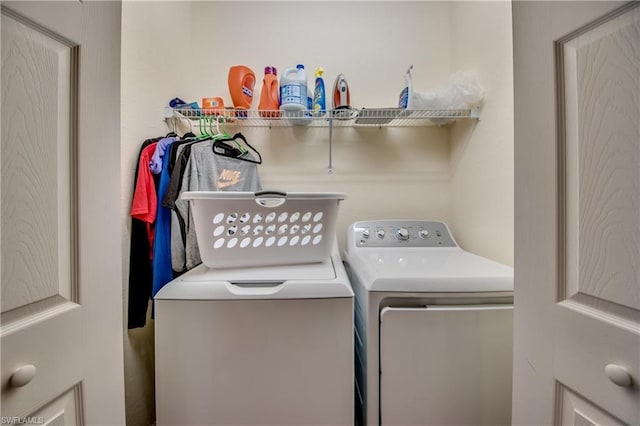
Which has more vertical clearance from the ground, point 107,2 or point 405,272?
point 107,2

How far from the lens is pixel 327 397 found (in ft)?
2.73

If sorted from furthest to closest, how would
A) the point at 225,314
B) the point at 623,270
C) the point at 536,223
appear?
the point at 225,314, the point at 536,223, the point at 623,270

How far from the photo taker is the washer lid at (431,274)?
84cm

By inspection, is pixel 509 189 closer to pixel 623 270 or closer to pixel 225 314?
pixel 623 270

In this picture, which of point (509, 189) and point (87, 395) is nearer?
point (87, 395)

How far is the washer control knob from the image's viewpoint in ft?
4.70

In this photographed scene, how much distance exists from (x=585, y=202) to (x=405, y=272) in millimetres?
552

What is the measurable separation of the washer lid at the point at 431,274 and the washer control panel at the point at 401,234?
226 mm

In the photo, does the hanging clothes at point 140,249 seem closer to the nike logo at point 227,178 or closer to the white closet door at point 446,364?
the nike logo at point 227,178

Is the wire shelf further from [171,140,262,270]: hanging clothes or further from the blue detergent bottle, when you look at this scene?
[171,140,262,270]: hanging clothes

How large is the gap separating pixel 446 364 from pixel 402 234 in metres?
0.72

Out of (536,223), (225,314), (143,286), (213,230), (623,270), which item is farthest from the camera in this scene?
(143,286)

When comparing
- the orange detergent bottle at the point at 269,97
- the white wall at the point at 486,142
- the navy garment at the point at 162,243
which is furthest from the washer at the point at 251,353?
the orange detergent bottle at the point at 269,97

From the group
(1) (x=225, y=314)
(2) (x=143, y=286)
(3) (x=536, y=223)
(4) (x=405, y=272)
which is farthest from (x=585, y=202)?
(2) (x=143, y=286)
